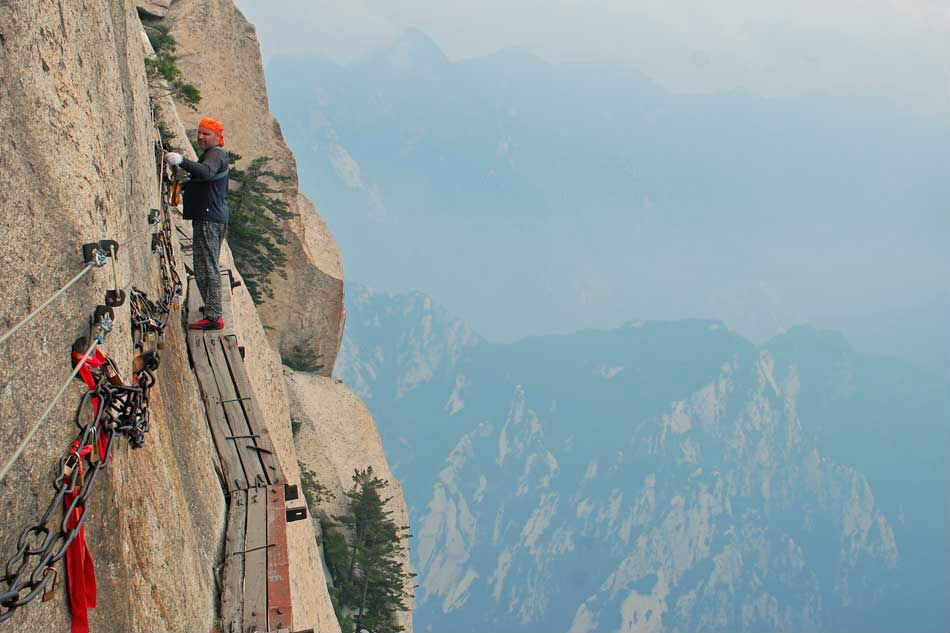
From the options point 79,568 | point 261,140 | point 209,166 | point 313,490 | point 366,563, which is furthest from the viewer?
point 261,140

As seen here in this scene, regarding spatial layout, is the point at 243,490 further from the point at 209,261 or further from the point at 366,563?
the point at 366,563

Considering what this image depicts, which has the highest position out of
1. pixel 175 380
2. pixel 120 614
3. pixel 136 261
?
pixel 136 261

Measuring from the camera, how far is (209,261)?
36.2 feet

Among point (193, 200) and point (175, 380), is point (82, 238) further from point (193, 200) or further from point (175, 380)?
point (193, 200)

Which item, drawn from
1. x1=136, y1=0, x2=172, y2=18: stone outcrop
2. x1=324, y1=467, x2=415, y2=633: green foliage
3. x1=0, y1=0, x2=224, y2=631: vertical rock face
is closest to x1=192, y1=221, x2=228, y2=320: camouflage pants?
x1=0, y1=0, x2=224, y2=631: vertical rock face

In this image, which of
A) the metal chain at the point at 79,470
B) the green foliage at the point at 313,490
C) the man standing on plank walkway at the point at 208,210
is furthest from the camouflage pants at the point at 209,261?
the green foliage at the point at 313,490

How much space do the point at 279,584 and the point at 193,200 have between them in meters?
5.70

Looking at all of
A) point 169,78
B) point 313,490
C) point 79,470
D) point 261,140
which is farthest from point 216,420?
point 261,140

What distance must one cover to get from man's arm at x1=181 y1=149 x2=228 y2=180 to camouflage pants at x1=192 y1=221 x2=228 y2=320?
956 mm

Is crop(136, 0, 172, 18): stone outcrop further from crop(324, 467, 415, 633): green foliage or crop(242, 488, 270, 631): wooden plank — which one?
crop(242, 488, 270, 631): wooden plank

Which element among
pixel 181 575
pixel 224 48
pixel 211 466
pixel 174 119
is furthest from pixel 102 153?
pixel 224 48

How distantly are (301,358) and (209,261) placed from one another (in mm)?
29059

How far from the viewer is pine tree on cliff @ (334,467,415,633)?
34688mm

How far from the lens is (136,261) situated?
27.4ft
